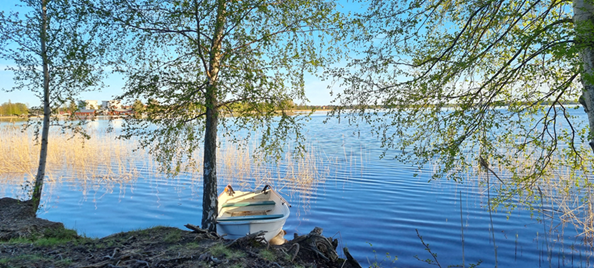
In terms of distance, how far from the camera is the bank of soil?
210 inches

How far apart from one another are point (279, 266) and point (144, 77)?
510 centimetres

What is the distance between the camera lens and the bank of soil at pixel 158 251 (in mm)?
5340

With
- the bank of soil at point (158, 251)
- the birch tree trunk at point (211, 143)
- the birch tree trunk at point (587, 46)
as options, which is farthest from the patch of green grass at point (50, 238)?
the birch tree trunk at point (587, 46)

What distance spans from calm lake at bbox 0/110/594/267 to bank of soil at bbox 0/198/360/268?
2408mm

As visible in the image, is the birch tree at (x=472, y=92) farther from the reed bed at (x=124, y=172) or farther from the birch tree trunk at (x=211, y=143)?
the reed bed at (x=124, y=172)

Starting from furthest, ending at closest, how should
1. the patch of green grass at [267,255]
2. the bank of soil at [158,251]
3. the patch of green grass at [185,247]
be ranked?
the patch of green grass at [185,247], the patch of green grass at [267,255], the bank of soil at [158,251]

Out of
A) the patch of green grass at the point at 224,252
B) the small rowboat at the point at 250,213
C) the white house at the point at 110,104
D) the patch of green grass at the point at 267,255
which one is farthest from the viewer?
the small rowboat at the point at 250,213

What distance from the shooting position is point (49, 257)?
5.61 meters

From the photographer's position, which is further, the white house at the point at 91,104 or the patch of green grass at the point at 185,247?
the white house at the point at 91,104

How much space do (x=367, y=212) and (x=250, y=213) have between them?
420 centimetres

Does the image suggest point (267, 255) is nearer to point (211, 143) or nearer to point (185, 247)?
Answer: point (185, 247)

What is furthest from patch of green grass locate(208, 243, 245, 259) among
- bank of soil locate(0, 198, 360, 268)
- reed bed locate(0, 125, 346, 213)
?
reed bed locate(0, 125, 346, 213)

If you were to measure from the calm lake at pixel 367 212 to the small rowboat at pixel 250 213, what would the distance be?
42.4 inches

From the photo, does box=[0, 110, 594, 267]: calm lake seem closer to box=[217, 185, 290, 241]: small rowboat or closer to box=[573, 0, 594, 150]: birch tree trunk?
box=[217, 185, 290, 241]: small rowboat
